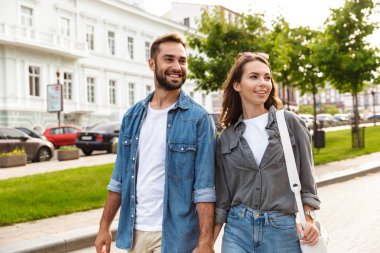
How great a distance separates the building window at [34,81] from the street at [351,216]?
2536cm

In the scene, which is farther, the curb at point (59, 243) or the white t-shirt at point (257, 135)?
the curb at point (59, 243)

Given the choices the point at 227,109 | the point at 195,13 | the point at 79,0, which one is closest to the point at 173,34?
the point at 227,109

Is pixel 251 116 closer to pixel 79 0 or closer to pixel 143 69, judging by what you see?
pixel 79 0

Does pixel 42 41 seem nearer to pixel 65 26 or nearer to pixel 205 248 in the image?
pixel 65 26

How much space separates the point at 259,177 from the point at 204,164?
0.32 meters

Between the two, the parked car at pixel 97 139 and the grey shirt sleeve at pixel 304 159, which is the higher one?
the grey shirt sleeve at pixel 304 159

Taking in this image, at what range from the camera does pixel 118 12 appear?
4069cm

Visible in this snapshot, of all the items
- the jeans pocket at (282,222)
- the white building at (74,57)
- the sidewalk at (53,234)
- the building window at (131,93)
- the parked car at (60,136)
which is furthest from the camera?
the building window at (131,93)

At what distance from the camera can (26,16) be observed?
3256 centimetres

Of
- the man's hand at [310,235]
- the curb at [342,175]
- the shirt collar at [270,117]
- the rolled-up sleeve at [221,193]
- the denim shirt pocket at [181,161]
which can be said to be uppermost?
the shirt collar at [270,117]

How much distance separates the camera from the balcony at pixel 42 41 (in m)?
30.2

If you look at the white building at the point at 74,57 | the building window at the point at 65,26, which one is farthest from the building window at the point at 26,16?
the building window at the point at 65,26

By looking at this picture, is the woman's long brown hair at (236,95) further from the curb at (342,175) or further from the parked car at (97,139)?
the parked car at (97,139)

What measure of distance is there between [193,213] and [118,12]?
3956 centimetres
